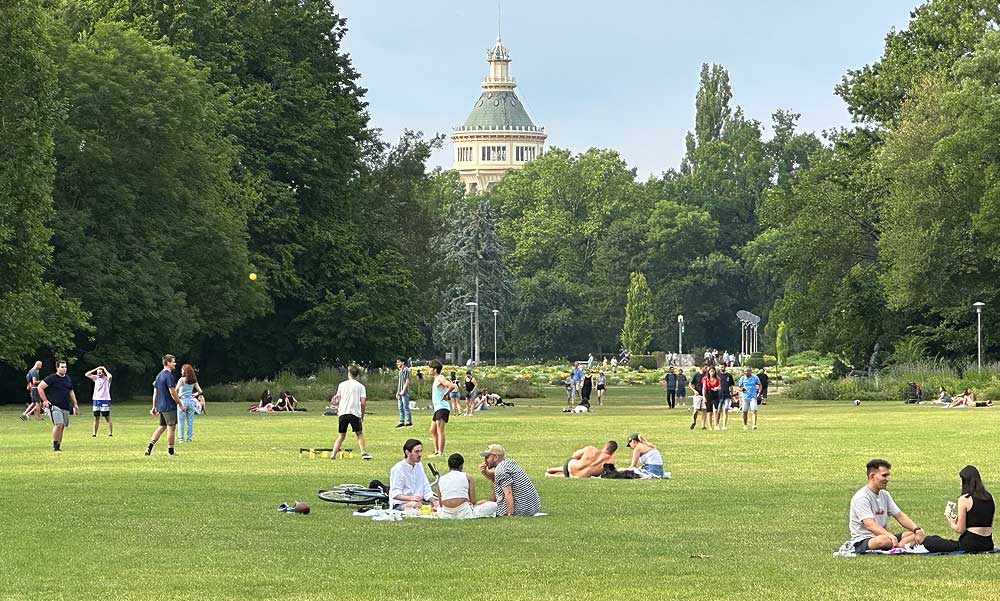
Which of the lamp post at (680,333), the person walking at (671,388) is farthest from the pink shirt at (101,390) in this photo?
the lamp post at (680,333)

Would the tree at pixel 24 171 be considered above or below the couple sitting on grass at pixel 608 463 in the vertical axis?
above

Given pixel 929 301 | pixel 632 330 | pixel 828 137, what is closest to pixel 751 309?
pixel 632 330

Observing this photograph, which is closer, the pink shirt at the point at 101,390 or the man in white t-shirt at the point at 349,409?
the man in white t-shirt at the point at 349,409

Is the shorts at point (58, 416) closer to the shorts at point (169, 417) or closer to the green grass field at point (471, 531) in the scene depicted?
the green grass field at point (471, 531)

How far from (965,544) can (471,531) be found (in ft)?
16.9

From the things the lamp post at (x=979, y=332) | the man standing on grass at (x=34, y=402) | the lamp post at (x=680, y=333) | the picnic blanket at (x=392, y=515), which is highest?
the lamp post at (x=680, y=333)

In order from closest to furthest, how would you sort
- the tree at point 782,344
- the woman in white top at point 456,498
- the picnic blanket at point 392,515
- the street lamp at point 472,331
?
1. the picnic blanket at point 392,515
2. the woman in white top at point 456,498
3. the tree at point 782,344
4. the street lamp at point 472,331

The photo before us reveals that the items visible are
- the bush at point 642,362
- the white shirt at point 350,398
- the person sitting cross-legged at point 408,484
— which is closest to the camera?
the person sitting cross-legged at point 408,484

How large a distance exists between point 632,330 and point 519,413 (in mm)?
87259

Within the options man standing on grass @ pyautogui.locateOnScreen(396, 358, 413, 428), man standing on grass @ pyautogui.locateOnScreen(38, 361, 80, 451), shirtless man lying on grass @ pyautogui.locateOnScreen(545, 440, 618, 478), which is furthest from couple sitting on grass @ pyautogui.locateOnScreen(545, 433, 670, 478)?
man standing on grass @ pyautogui.locateOnScreen(396, 358, 413, 428)

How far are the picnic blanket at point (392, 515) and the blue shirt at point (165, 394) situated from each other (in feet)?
35.5

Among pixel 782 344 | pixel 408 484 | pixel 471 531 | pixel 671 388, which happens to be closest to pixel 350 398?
pixel 408 484

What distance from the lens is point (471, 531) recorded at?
19.9 metres

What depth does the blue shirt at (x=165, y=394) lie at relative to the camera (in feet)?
104
